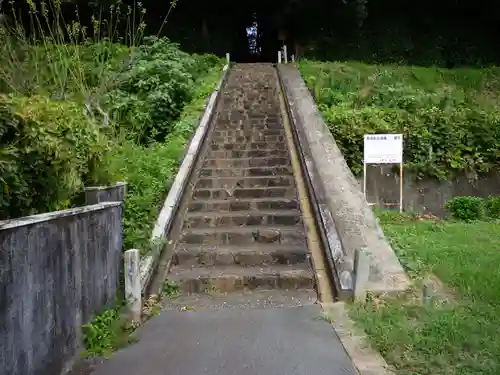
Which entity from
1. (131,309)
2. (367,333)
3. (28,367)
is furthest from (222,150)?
(28,367)

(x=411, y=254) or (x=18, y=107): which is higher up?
(x=18, y=107)

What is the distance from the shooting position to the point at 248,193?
7555 mm

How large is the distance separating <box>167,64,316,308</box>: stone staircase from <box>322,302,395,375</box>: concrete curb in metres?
0.45

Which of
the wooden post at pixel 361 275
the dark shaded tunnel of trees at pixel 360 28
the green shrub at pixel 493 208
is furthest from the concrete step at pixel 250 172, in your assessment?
the dark shaded tunnel of trees at pixel 360 28

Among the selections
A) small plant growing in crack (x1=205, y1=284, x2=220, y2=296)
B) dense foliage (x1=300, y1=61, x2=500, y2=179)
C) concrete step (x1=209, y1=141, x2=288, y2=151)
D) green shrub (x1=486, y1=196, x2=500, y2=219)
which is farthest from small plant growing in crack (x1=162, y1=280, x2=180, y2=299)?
green shrub (x1=486, y1=196, x2=500, y2=219)

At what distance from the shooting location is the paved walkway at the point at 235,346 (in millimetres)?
3740

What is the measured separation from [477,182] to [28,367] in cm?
964

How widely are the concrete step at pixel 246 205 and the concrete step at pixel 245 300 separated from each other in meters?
1.92

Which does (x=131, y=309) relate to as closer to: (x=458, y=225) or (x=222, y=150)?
(x=222, y=150)

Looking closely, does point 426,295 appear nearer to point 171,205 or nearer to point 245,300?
point 245,300

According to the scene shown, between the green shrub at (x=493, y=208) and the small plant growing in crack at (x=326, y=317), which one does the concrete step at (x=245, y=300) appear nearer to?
the small plant growing in crack at (x=326, y=317)

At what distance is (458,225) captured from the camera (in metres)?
8.48

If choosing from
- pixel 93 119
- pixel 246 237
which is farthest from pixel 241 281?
pixel 93 119

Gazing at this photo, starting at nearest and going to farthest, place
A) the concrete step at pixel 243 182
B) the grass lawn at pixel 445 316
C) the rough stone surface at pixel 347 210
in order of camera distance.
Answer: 1. the grass lawn at pixel 445 316
2. the rough stone surface at pixel 347 210
3. the concrete step at pixel 243 182
